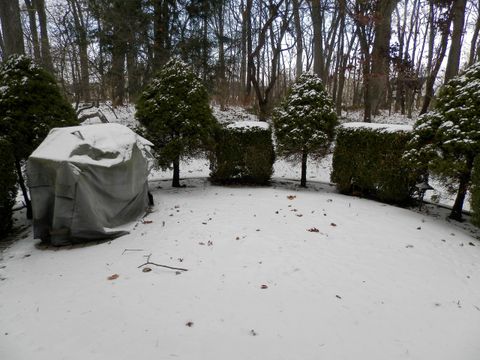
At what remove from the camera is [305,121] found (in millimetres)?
7012

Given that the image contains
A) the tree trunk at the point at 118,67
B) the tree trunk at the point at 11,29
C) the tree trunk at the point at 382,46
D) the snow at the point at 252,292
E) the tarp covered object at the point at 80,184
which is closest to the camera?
the snow at the point at 252,292

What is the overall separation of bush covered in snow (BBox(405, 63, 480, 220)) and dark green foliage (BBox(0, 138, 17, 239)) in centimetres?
711

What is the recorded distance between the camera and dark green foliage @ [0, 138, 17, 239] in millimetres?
4777

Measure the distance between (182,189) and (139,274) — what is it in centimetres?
398

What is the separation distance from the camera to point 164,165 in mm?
7023

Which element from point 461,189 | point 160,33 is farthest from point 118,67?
point 461,189

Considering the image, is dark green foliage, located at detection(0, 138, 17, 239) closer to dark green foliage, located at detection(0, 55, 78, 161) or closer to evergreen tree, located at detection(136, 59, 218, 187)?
dark green foliage, located at detection(0, 55, 78, 161)

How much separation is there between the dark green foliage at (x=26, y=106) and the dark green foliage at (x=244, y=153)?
11.3ft

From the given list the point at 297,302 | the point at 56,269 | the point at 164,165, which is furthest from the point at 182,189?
the point at 297,302

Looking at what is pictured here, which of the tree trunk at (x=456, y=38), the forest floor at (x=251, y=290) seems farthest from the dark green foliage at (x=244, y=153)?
the tree trunk at (x=456, y=38)

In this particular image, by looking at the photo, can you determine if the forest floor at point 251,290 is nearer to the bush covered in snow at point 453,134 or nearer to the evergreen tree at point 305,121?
the bush covered in snow at point 453,134

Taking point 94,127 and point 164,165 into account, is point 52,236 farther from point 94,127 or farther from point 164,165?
point 164,165

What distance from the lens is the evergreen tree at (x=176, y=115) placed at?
675 cm

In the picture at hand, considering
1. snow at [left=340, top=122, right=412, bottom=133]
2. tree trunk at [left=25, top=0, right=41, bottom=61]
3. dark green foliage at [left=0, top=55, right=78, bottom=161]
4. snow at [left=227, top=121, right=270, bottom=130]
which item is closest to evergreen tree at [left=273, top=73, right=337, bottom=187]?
snow at [left=227, top=121, right=270, bottom=130]
